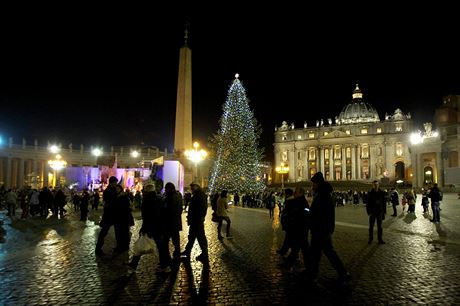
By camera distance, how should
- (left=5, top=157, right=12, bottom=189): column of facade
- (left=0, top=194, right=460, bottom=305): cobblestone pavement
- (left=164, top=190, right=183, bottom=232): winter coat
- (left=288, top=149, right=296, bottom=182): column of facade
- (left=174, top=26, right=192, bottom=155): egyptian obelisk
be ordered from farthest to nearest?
(left=288, top=149, right=296, bottom=182): column of facade, (left=5, top=157, right=12, bottom=189): column of facade, (left=174, top=26, right=192, bottom=155): egyptian obelisk, (left=164, top=190, right=183, bottom=232): winter coat, (left=0, top=194, right=460, bottom=305): cobblestone pavement

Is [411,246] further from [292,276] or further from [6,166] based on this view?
[6,166]

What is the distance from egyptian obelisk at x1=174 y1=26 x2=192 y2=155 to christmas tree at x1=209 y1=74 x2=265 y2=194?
4.98 metres

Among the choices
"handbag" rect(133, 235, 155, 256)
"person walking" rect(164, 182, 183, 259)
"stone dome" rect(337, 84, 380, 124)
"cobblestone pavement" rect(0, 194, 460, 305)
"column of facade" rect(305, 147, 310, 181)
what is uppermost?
"stone dome" rect(337, 84, 380, 124)

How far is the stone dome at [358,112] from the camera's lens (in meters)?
114

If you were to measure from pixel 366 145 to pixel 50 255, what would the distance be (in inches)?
3935

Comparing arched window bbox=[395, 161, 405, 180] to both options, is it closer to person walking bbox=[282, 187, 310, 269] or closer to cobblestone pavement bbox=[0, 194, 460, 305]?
cobblestone pavement bbox=[0, 194, 460, 305]

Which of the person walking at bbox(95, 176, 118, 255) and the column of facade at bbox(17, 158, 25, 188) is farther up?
the column of facade at bbox(17, 158, 25, 188)

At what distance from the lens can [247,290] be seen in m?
6.31


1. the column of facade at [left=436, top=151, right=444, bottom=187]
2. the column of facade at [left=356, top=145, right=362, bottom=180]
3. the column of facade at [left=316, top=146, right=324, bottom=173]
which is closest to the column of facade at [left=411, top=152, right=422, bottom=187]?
the column of facade at [left=436, top=151, right=444, bottom=187]

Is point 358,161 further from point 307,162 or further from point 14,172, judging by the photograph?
point 14,172

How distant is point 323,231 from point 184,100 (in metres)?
22.2

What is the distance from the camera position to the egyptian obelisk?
27531 mm

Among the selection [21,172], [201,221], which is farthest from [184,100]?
[21,172]

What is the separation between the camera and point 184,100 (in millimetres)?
27906
